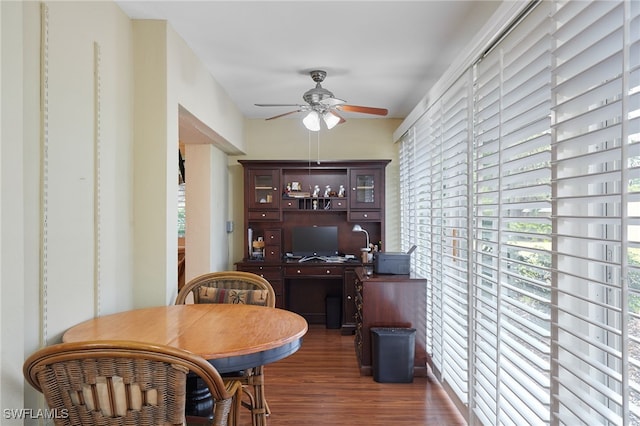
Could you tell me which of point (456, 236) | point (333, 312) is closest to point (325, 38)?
point (456, 236)

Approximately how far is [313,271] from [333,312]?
0.61m

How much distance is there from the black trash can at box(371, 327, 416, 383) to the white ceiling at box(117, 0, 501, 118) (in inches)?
90.0

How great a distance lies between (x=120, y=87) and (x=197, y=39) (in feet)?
2.40

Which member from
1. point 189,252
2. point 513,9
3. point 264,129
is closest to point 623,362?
point 513,9

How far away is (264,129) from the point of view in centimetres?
522

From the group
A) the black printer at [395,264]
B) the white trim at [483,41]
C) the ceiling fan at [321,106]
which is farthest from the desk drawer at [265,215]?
the white trim at [483,41]

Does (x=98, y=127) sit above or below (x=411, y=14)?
below

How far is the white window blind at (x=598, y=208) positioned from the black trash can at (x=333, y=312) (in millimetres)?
3377

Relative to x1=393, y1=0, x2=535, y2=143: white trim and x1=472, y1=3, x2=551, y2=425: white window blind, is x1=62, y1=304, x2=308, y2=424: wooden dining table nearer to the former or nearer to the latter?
x1=472, y1=3, x2=551, y2=425: white window blind

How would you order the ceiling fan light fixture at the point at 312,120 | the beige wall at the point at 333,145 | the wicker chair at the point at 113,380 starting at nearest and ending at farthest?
the wicker chair at the point at 113,380, the ceiling fan light fixture at the point at 312,120, the beige wall at the point at 333,145

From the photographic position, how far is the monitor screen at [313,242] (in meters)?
5.01

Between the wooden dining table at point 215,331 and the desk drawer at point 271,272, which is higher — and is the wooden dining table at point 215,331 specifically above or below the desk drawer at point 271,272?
above

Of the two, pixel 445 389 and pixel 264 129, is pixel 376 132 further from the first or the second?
pixel 445 389

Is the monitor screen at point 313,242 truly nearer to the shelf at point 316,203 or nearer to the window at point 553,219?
the shelf at point 316,203
